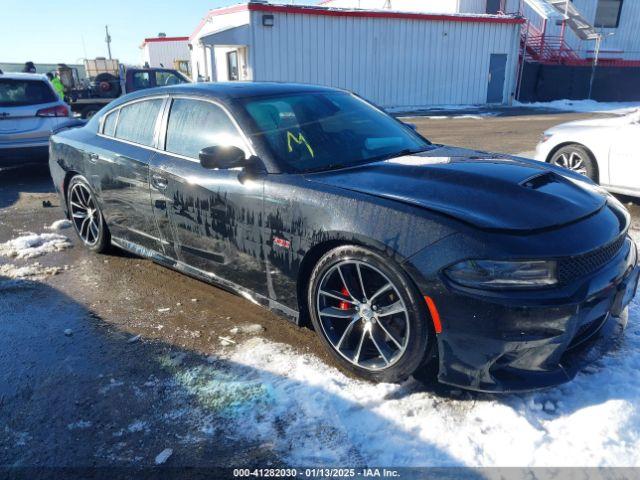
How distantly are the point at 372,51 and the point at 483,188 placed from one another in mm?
20906

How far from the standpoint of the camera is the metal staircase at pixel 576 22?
87.8ft

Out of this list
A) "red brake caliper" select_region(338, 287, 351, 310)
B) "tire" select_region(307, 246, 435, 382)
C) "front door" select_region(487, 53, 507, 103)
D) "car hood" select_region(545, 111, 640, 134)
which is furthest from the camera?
"front door" select_region(487, 53, 507, 103)

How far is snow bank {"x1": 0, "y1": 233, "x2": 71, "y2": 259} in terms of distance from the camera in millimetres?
5074

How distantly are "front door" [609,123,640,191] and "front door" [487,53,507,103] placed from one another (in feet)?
66.6

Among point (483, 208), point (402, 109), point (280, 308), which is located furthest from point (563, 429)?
point (402, 109)

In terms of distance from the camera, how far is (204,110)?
367 cm

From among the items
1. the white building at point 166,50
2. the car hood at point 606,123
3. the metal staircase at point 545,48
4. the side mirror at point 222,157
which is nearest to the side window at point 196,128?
the side mirror at point 222,157

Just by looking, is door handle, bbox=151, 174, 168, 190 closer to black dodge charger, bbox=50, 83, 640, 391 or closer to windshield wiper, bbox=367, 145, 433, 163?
black dodge charger, bbox=50, 83, 640, 391

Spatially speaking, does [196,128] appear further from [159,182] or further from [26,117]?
[26,117]

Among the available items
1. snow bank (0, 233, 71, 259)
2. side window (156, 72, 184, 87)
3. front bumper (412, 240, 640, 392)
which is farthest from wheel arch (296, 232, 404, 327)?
side window (156, 72, 184, 87)

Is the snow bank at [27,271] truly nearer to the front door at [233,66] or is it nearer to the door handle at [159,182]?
the door handle at [159,182]

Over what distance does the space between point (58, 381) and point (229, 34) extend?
19297 mm


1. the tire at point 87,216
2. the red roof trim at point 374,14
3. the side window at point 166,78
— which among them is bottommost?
the tire at point 87,216

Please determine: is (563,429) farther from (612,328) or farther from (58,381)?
(58,381)
